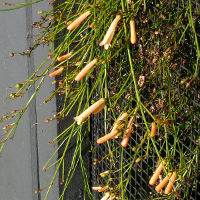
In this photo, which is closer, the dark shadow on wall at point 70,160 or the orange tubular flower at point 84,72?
the orange tubular flower at point 84,72

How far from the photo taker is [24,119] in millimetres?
2154

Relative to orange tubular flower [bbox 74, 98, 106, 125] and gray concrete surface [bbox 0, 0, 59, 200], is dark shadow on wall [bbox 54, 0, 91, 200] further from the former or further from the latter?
orange tubular flower [bbox 74, 98, 106, 125]

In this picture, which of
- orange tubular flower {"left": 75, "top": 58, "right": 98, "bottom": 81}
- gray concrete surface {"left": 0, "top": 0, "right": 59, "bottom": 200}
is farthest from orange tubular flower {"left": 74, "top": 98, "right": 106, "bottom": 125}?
gray concrete surface {"left": 0, "top": 0, "right": 59, "bottom": 200}

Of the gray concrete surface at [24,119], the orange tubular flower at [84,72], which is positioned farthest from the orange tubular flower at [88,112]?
the gray concrete surface at [24,119]

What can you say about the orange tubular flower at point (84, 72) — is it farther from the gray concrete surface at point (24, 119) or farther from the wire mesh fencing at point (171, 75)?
the gray concrete surface at point (24, 119)

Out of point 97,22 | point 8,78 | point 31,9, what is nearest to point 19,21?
point 31,9

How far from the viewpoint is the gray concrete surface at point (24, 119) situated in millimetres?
2010

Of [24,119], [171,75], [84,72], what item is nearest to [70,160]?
[24,119]

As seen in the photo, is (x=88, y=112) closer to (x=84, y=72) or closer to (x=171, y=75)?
(x=84, y=72)

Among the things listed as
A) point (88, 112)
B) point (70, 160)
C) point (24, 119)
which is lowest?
point (70, 160)

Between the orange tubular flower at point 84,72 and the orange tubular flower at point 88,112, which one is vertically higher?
the orange tubular flower at point 84,72

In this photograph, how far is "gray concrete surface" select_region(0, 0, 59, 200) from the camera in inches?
79.1

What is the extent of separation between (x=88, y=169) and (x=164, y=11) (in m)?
0.94

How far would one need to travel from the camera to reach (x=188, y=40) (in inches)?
60.4
